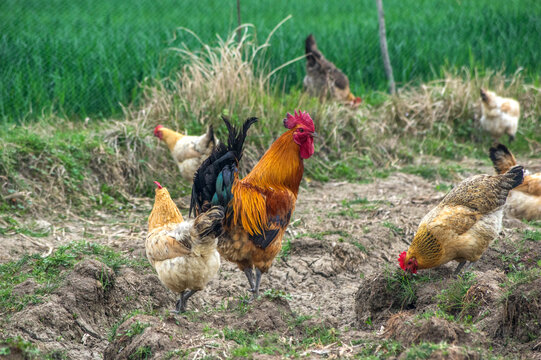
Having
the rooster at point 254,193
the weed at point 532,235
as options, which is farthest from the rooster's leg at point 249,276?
the weed at point 532,235

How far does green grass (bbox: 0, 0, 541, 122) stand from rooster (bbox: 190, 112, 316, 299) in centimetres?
500

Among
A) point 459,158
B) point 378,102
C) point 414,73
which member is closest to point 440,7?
Answer: point 414,73

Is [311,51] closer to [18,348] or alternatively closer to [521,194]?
[521,194]

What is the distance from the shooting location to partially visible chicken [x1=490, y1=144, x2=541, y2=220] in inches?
260

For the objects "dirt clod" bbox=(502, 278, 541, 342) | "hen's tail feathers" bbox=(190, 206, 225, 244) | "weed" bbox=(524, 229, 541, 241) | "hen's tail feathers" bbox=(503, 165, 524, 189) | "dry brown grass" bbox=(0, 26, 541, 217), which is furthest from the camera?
"dry brown grass" bbox=(0, 26, 541, 217)

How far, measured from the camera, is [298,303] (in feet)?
17.4

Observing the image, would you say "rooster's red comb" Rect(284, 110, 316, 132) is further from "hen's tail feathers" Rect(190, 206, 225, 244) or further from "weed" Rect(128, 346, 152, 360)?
"weed" Rect(128, 346, 152, 360)

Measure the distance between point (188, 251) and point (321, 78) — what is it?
23.8 feet

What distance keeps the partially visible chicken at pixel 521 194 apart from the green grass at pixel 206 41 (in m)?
4.85

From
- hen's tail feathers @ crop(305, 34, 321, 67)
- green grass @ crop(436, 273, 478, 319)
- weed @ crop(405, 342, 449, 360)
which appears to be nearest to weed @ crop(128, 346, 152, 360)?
weed @ crop(405, 342, 449, 360)

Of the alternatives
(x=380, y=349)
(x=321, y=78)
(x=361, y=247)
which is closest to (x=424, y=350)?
(x=380, y=349)

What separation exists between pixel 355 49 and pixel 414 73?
4.41ft

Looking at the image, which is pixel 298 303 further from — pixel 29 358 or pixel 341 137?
pixel 341 137

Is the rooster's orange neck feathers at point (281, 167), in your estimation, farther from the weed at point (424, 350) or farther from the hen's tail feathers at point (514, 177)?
the weed at point (424, 350)
